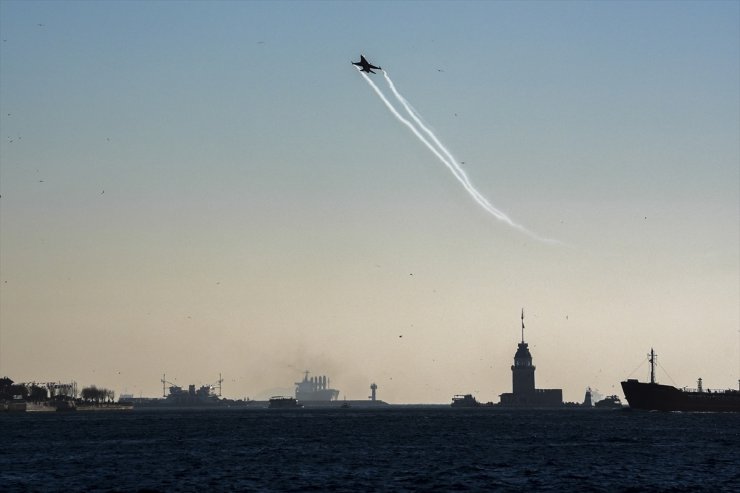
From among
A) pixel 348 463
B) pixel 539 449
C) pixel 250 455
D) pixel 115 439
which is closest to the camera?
pixel 348 463

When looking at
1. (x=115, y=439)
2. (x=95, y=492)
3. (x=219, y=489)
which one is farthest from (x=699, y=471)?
(x=115, y=439)

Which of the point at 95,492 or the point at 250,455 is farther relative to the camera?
the point at 250,455

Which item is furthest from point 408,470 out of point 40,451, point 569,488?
point 40,451

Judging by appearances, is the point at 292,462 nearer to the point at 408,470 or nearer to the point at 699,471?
the point at 408,470

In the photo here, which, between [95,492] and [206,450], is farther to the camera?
[206,450]

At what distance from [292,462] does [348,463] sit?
19.5ft

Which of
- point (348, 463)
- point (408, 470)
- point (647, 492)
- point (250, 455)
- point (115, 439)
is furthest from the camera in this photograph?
point (115, 439)

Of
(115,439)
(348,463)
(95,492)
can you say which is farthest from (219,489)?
(115,439)

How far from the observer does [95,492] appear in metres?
82.5

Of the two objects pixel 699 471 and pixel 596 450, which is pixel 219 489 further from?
pixel 596 450

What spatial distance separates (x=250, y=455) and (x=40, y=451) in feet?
90.1

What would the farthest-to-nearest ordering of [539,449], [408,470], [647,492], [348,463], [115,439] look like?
[115,439] → [539,449] → [348,463] → [408,470] → [647,492]

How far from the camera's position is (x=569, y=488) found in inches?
3319

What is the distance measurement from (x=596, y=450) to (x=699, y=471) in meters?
27.5
